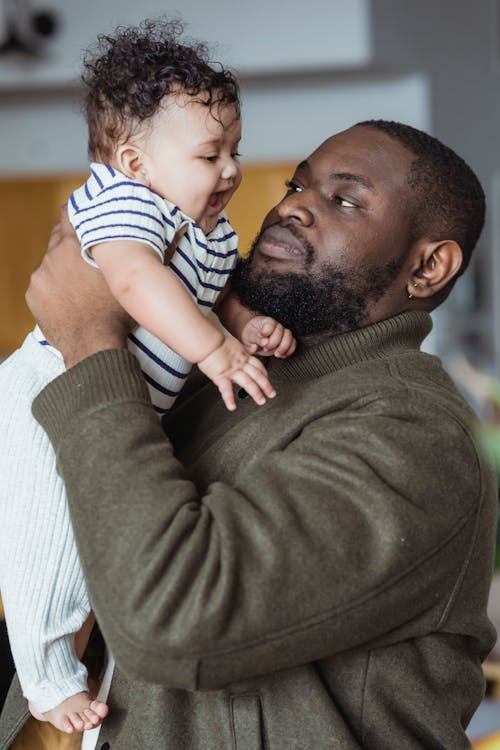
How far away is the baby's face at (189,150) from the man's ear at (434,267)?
0.38m

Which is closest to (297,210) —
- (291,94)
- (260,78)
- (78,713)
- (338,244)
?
(338,244)

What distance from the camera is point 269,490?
46.1 inches

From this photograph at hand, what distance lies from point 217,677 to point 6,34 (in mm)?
5060

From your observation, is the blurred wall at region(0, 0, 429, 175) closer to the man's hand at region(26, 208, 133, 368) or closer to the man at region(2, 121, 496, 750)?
the man at region(2, 121, 496, 750)

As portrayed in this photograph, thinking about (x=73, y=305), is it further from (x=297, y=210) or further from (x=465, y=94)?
(x=465, y=94)

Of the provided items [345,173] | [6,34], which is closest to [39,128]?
[6,34]

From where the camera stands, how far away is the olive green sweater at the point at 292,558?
110cm

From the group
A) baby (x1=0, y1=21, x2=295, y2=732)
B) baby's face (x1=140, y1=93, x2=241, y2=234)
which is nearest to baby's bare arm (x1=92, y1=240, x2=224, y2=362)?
baby (x1=0, y1=21, x2=295, y2=732)

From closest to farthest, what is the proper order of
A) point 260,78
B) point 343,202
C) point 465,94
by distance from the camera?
1. point 343,202
2. point 260,78
3. point 465,94

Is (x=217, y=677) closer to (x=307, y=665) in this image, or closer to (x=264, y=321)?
(x=307, y=665)

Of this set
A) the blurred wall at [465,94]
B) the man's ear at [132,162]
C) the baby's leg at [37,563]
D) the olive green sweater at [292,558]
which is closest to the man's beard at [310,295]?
the olive green sweater at [292,558]

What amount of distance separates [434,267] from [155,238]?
1.80 feet

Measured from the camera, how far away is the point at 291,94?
19.8ft

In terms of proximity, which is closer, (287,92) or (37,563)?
(37,563)
